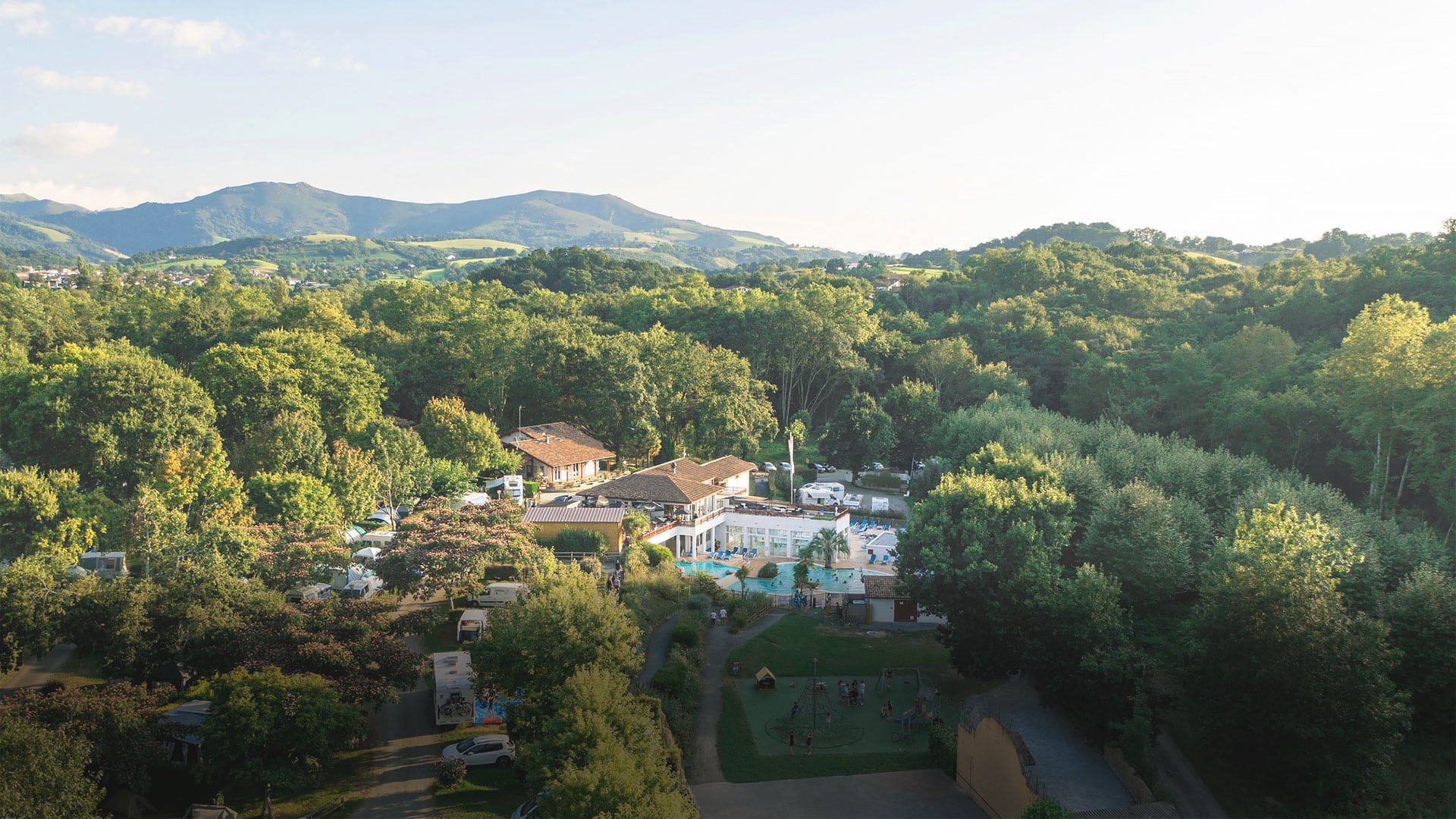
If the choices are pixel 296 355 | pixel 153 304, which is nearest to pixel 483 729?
pixel 296 355

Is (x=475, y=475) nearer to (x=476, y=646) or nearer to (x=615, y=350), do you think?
(x=615, y=350)

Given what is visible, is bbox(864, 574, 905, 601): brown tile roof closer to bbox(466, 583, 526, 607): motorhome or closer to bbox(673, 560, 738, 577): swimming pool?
bbox(673, 560, 738, 577): swimming pool

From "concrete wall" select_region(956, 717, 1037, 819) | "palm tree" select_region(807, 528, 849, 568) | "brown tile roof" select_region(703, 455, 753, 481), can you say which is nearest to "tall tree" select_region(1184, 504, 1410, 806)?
"concrete wall" select_region(956, 717, 1037, 819)

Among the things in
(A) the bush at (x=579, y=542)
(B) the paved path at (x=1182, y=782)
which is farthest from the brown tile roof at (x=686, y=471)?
(B) the paved path at (x=1182, y=782)

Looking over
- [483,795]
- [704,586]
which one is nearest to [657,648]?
[704,586]

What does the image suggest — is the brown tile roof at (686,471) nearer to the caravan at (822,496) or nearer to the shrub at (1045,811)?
the caravan at (822,496)

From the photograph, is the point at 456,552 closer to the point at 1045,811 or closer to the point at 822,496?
the point at 1045,811
